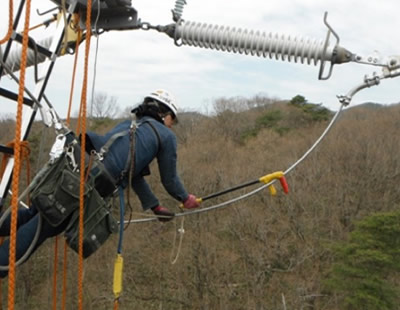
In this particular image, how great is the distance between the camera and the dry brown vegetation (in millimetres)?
19125

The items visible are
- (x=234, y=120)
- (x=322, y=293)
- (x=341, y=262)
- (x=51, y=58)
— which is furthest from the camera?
(x=234, y=120)

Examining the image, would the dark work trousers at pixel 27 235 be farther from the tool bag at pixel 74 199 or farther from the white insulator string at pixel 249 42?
the white insulator string at pixel 249 42

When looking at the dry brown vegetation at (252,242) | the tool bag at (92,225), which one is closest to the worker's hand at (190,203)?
the tool bag at (92,225)

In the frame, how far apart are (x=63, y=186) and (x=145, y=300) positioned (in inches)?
699

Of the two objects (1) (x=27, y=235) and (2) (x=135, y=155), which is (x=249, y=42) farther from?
(1) (x=27, y=235)

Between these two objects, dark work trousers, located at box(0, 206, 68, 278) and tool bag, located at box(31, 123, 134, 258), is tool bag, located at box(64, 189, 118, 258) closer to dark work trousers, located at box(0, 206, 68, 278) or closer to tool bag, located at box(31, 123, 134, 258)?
tool bag, located at box(31, 123, 134, 258)

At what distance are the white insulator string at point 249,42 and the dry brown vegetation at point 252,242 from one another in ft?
43.9

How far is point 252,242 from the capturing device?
818 inches

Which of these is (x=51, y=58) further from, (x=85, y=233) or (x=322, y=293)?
(x=322, y=293)

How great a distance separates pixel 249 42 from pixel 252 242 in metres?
18.3

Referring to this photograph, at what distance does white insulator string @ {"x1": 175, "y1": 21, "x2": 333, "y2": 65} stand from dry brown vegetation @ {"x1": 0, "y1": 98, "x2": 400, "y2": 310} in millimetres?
13368

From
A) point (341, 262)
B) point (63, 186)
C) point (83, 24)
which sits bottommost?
point (341, 262)

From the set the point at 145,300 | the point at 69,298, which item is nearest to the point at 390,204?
the point at 145,300

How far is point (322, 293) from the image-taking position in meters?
18.5
